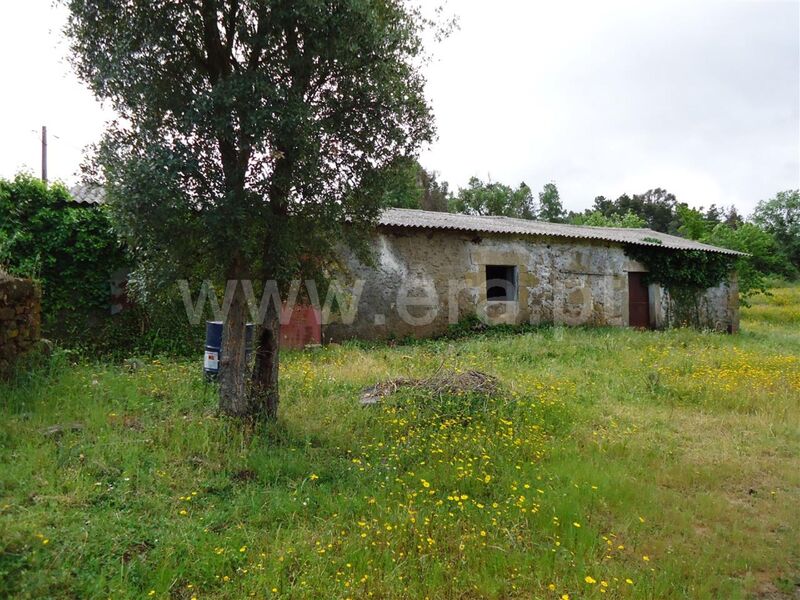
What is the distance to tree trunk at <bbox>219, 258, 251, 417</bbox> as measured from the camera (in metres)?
5.04

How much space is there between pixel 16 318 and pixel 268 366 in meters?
3.22

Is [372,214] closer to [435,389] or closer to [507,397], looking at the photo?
[435,389]

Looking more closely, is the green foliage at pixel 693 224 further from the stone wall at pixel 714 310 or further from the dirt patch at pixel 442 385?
the dirt patch at pixel 442 385

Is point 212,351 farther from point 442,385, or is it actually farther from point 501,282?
point 501,282

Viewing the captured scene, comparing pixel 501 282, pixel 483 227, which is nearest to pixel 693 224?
pixel 501 282

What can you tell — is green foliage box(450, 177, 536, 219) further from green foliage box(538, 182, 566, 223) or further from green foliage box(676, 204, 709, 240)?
green foliage box(676, 204, 709, 240)

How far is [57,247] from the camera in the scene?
7938 millimetres

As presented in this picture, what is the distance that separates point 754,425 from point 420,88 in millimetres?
5520

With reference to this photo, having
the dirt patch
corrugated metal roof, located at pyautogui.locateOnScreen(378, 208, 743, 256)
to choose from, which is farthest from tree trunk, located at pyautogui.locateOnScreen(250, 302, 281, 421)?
corrugated metal roof, located at pyautogui.locateOnScreen(378, 208, 743, 256)

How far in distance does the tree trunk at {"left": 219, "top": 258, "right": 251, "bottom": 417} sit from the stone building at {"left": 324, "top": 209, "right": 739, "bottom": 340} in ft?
18.0

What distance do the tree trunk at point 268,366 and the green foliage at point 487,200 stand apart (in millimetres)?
30010

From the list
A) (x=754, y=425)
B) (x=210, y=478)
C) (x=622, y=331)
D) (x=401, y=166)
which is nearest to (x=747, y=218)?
(x=622, y=331)

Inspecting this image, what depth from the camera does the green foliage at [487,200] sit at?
3509 centimetres

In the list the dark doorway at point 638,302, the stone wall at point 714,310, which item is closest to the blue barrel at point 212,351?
the dark doorway at point 638,302
